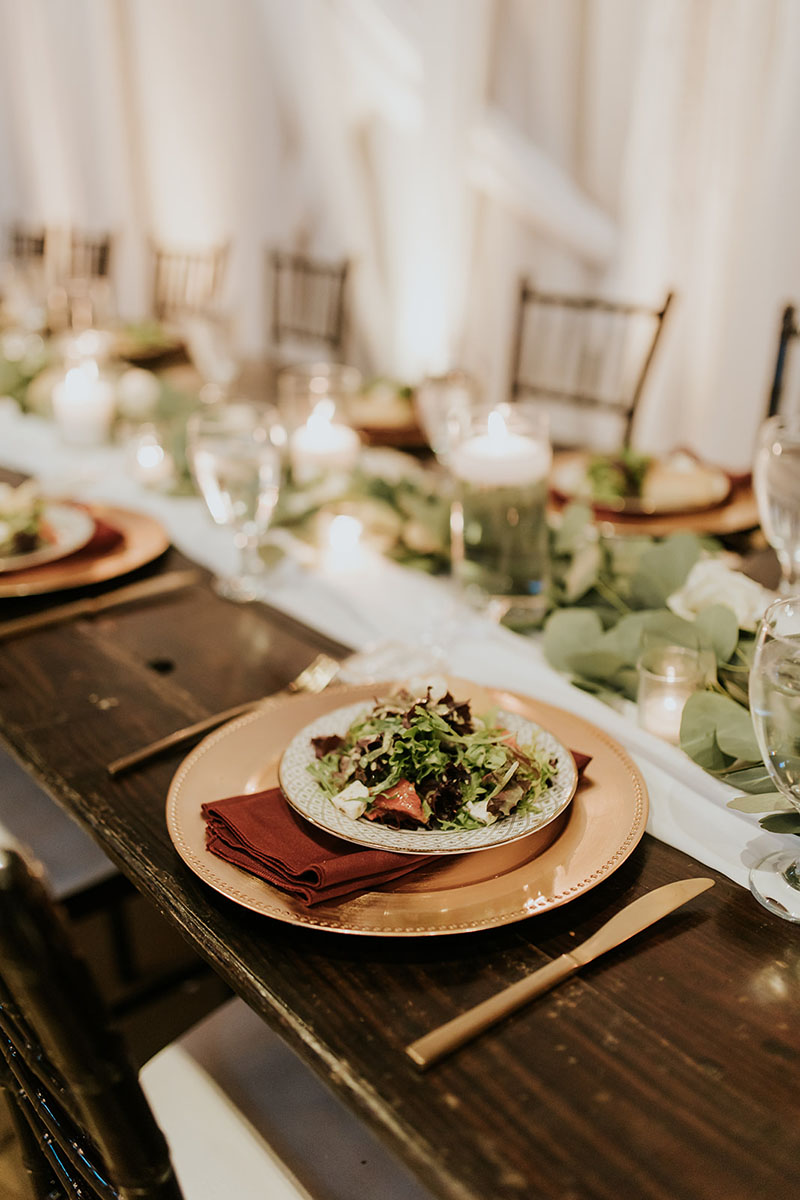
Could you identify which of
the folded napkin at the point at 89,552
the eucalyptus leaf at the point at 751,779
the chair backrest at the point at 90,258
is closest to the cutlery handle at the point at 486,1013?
the eucalyptus leaf at the point at 751,779

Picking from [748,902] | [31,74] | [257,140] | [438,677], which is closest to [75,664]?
[438,677]

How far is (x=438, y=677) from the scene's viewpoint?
2.62 feet

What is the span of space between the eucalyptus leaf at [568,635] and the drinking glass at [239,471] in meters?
0.40

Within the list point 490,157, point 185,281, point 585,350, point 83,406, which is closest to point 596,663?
point 83,406

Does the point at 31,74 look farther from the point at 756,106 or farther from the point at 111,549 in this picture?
the point at 111,549

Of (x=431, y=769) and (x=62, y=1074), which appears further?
(x=431, y=769)

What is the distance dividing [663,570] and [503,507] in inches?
7.4

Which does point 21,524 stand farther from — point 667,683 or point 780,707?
point 780,707

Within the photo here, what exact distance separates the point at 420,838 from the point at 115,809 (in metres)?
0.27

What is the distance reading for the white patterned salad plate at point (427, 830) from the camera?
657 millimetres

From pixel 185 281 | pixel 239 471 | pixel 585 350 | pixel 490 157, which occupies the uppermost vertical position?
pixel 490 157

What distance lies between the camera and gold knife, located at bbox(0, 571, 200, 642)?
1.14 metres

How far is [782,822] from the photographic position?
2.34 feet

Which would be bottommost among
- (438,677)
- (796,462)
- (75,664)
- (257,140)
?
(75,664)
